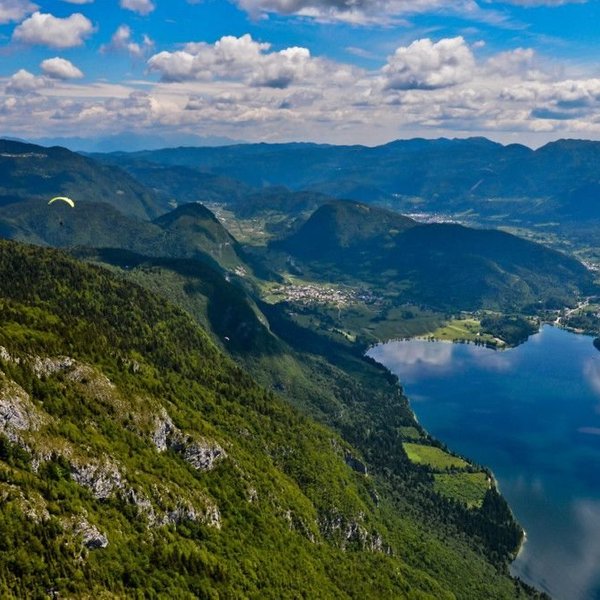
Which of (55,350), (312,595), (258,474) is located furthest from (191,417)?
(312,595)

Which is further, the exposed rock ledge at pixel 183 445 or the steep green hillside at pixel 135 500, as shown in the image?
the exposed rock ledge at pixel 183 445

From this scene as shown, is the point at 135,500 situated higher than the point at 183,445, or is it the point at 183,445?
the point at 135,500

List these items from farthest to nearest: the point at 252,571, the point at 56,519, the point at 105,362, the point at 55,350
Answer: the point at 105,362
the point at 55,350
the point at 252,571
the point at 56,519

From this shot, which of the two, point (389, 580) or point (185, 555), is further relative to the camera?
point (389, 580)

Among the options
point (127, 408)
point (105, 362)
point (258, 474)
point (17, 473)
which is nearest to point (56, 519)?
point (17, 473)

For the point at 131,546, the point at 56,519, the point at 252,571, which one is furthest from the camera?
the point at 252,571

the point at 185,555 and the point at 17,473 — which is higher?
the point at 17,473

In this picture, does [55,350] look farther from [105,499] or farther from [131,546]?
[131,546]

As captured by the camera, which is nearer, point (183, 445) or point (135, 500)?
point (135, 500)

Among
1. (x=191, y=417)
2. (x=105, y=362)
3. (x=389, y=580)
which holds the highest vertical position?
(x=105, y=362)

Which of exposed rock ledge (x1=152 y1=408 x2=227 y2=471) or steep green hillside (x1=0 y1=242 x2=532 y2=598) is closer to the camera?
steep green hillside (x1=0 y1=242 x2=532 y2=598)
